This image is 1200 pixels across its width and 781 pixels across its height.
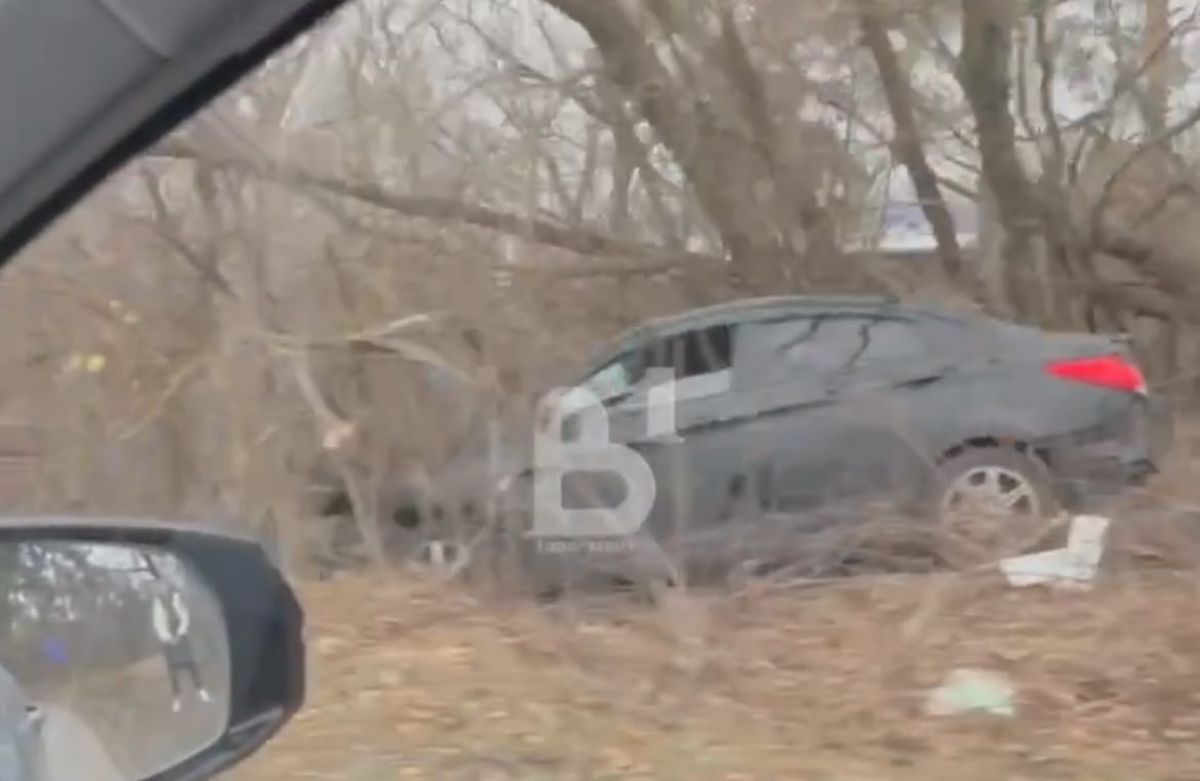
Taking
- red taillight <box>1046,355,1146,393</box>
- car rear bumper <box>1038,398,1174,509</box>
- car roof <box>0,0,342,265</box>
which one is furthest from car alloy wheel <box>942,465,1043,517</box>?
car roof <box>0,0,342,265</box>

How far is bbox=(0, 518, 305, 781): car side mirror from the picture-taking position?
124 cm

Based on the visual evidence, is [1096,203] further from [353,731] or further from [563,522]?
[353,731]

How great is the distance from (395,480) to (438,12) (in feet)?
5.04

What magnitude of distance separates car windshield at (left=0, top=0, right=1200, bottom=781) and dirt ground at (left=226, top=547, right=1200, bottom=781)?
0.01 metres

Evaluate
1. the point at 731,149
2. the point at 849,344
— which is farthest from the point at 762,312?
the point at 731,149

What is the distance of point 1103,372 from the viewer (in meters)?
6.30

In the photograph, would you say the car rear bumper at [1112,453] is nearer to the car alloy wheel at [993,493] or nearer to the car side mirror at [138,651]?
the car alloy wheel at [993,493]

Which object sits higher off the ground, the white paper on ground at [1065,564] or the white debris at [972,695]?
the white paper on ground at [1065,564]

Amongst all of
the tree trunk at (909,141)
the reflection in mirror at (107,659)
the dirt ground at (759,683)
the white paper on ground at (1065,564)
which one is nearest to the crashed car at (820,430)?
the white paper on ground at (1065,564)

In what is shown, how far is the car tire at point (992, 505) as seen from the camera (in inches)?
194

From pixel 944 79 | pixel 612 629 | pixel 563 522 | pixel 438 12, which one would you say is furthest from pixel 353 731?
pixel 944 79

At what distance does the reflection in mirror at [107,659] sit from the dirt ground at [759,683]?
6.04 ft

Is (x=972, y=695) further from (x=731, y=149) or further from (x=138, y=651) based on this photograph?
(x=731, y=149)

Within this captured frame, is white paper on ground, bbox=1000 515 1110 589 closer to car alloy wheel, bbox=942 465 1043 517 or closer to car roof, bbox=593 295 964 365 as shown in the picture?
car alloy wheel, bbox=942 465 1043 517
